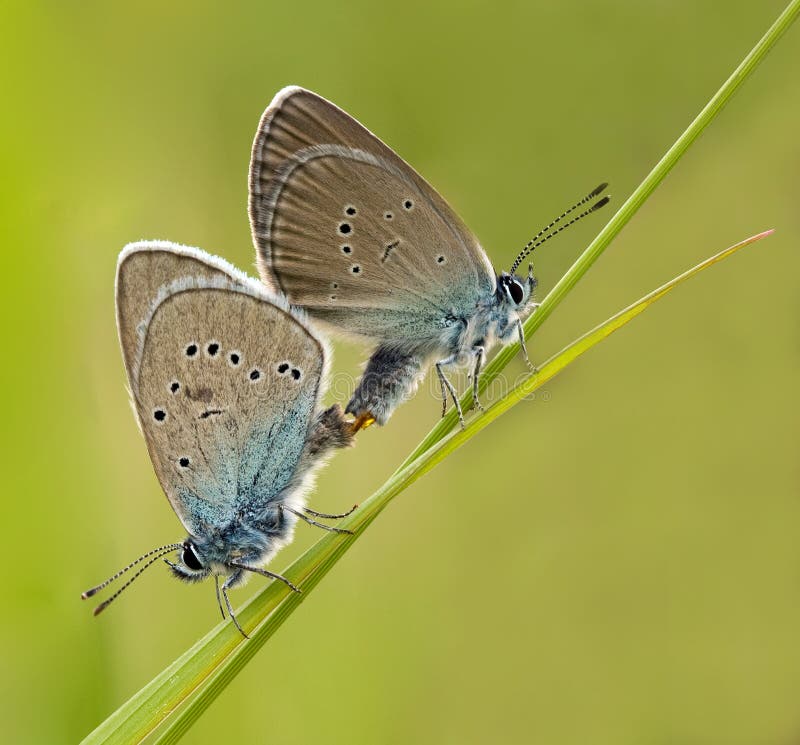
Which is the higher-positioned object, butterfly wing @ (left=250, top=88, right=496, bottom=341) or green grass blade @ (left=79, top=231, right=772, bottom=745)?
butterfly wing @ (left=250, top=88, right=496, bottom=341)

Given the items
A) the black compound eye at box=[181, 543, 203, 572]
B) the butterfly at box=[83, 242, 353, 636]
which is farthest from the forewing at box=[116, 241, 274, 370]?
the black compound eye at box=[181, 543, 203, 572]

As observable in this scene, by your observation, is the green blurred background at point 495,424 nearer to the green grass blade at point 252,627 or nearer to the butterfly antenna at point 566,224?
the butterfly antenna at point 566,224

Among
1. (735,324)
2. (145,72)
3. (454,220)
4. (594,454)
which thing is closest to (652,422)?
(594,454)

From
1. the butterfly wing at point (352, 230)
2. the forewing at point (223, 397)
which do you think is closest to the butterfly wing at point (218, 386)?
the forewing at point (223, 397)

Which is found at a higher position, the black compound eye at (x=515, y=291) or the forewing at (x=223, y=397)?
the forewing at (x=223, y=397)

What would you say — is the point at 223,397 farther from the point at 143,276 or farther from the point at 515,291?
the point at 515,291

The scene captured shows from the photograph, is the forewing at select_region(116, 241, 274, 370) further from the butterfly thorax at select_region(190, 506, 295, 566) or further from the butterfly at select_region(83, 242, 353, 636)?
the butterfly thorax at select_region(190, 506, 295, 566)

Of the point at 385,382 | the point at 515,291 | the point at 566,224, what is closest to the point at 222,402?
the point at 385,382
